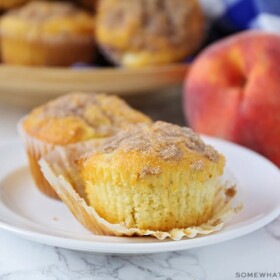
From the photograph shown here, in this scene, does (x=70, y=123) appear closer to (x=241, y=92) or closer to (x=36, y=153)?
(x=36, y=153)

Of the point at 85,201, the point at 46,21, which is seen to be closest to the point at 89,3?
the point at 46,21

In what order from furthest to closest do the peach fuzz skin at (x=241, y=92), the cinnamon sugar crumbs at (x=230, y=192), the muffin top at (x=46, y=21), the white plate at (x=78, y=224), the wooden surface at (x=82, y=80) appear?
the muffin top at (x=46, y=21), the wooden surface at (x=82, y=80), the peach fuzz skin at (x=241, y=92), the cinnamon sugar crumbs at (x=230, y=192), the white plate at (x=78, y=224)

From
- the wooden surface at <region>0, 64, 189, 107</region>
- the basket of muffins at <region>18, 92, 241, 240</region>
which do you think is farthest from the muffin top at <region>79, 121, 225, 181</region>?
the wooden surface at <region>0, 64, 189, 107</region>

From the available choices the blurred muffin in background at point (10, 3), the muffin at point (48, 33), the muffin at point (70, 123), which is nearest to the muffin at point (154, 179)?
the muffin at point (70, 123)

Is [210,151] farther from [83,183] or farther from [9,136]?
[9,136]

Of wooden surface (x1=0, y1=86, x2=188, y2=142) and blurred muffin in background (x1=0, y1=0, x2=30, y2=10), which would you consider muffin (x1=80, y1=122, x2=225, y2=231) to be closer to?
wooden surface (x1=0, y1=86, x2=188, y2=142)

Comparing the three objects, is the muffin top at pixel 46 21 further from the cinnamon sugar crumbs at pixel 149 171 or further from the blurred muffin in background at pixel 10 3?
the cinnamon sugar crumbs at pixel 149 171
